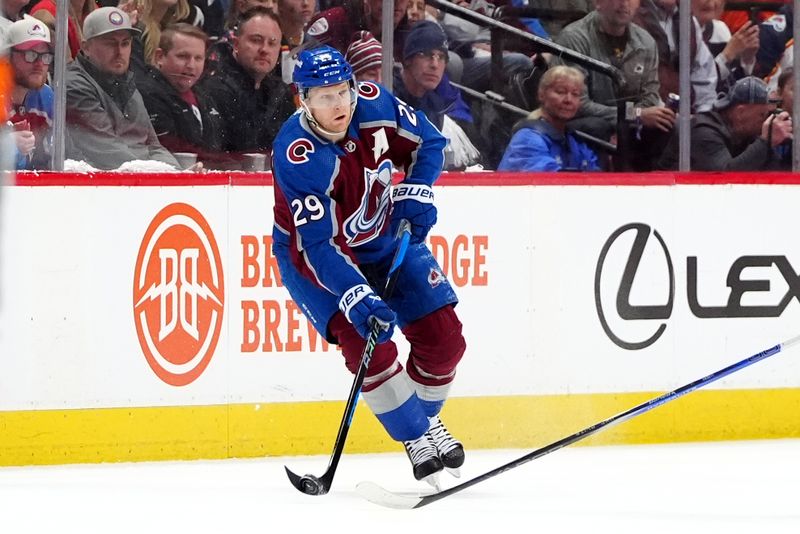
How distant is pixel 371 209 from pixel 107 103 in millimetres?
1428

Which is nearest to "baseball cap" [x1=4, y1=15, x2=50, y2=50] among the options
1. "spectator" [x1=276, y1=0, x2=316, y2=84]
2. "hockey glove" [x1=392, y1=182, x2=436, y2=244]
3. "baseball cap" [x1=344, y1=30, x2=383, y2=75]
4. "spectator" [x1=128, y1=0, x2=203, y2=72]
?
"spectator" [x1=128, y1=0, x2=203, y2=72]

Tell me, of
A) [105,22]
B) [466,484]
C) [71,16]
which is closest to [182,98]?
[105,22]

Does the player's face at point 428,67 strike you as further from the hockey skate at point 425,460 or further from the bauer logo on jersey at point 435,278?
the hockey skate at point 425,460

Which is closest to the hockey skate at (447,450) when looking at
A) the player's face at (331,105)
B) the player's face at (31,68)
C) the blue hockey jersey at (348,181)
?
the blue hockey jersey at (348,181)

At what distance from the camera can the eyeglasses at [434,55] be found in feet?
17.3

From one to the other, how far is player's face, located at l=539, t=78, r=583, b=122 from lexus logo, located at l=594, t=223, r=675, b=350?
2.13 feet

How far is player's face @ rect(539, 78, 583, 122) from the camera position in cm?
545

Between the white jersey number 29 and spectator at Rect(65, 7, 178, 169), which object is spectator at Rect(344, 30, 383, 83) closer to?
spectator at Rect(65, 7, 178, 169)

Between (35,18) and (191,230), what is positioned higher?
(35,18)

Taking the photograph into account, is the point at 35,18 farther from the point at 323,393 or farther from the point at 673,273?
the point at 673,273

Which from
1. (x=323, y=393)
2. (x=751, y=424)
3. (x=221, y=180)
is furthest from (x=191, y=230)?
(x=751, y=424)

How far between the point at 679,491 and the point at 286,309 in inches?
60.2

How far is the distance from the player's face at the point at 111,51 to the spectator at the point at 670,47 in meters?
2.05

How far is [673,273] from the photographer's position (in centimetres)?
508
